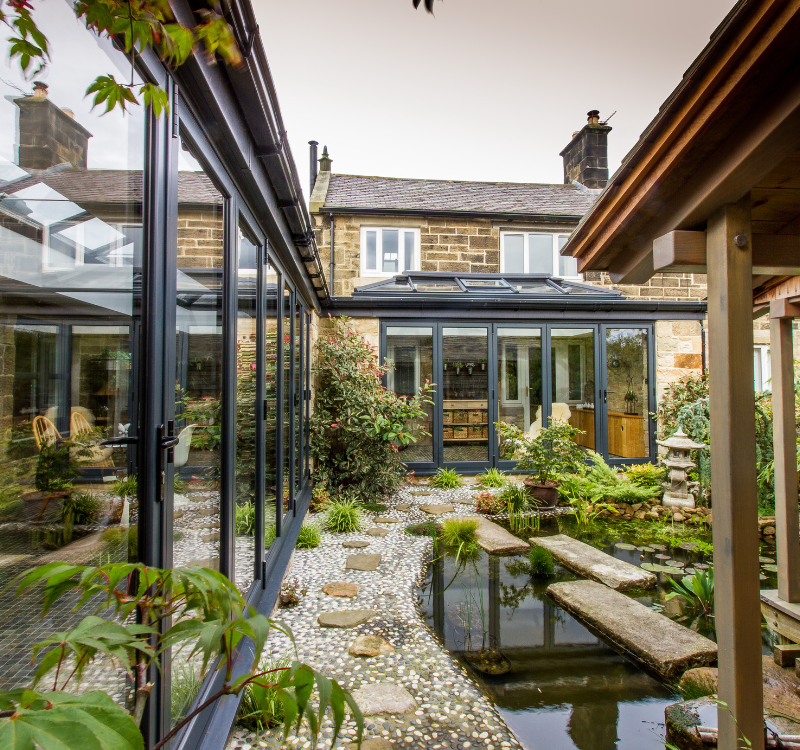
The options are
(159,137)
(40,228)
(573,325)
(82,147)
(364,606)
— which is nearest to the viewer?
(40,228)

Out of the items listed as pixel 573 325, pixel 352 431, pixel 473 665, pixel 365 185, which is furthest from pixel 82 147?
pixel 365 185

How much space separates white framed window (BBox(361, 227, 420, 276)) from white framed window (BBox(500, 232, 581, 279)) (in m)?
1.61

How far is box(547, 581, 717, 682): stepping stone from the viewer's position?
2580 millimetres

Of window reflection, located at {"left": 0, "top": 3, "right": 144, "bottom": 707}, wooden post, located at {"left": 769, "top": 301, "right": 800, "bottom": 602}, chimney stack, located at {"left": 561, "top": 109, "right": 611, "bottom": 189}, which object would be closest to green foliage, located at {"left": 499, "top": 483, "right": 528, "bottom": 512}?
wooden post, located at {"left": 769, "top": 301, "right": 800, "bottom": 602}

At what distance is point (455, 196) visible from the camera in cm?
968

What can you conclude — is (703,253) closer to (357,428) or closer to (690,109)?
(690,109)

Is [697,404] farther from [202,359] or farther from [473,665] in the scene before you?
[202,359]

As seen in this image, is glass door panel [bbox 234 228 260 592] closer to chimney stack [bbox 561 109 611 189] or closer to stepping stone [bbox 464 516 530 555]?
stepping stone [bbox 464 516 530 555]

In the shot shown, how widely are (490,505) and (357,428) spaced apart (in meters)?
1.77

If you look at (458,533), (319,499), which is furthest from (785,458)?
(319,499)

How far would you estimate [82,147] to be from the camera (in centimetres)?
105

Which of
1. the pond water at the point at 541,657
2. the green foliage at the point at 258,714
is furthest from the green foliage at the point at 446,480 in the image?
the green foliage at the point at 258,714

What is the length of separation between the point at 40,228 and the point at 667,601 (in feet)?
12.7

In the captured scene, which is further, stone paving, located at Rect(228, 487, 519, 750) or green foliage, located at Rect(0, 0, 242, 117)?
stone paving, located at Rect(228, 487, 519, 750)
